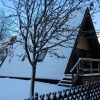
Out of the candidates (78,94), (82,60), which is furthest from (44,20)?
(82,60)

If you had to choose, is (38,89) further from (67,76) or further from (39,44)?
(39,44)

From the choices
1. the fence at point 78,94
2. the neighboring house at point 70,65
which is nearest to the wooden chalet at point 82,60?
the neighboring house at point 70,65

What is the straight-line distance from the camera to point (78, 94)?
8.19 metres

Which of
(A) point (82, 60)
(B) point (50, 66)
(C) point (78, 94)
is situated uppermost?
(A) point (82, 60)

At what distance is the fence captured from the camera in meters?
6.71

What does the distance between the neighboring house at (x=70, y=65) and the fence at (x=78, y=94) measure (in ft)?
17.7

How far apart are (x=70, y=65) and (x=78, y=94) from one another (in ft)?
38.3

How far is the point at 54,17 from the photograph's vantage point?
9352mm

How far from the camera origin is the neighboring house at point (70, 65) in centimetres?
1777

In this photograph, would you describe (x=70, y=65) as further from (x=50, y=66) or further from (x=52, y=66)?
(x=50, y=66)

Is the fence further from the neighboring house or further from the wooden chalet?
the neighboring house

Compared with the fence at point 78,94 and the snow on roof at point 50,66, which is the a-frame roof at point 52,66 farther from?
the fence at point 78,94

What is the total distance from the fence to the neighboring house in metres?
5.39

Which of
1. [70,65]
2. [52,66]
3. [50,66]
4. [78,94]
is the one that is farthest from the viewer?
[50,66]
